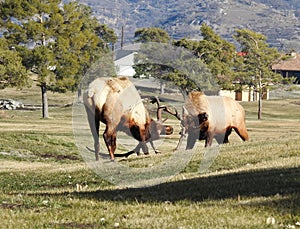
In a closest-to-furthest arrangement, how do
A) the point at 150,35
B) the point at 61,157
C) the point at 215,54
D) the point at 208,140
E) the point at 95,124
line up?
the point at 95,124 < the point at 208,140 < the point at 61,157 < the point at 215,54 < the point at 150,35

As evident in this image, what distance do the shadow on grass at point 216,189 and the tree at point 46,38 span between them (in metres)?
40.5

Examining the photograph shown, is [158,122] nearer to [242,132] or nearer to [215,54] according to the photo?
[242,132]

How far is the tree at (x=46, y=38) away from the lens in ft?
174

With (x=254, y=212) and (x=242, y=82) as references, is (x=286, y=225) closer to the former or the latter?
(x=254, y=212)

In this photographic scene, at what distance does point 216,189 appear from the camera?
12.1 metres

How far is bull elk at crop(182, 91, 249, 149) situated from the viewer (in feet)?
72.3

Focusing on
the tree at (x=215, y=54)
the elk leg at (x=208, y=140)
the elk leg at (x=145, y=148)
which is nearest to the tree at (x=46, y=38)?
the tree at (x=215, y=54)

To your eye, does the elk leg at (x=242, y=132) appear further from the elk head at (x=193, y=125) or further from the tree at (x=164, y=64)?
the elk head at (x=193, y=125)

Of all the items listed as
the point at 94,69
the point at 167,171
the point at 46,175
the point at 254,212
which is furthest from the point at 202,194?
the point at 94,69

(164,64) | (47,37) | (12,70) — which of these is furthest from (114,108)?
(47,37)

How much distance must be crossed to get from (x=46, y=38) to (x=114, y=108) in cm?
3602

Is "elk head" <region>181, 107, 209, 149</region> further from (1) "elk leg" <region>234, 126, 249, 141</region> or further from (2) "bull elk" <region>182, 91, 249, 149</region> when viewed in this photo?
(1) "elk leg" <region>234, 126, 249, 141</region>

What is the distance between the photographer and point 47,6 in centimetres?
5362

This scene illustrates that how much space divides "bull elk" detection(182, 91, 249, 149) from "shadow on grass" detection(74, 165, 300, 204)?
7.67 metres
